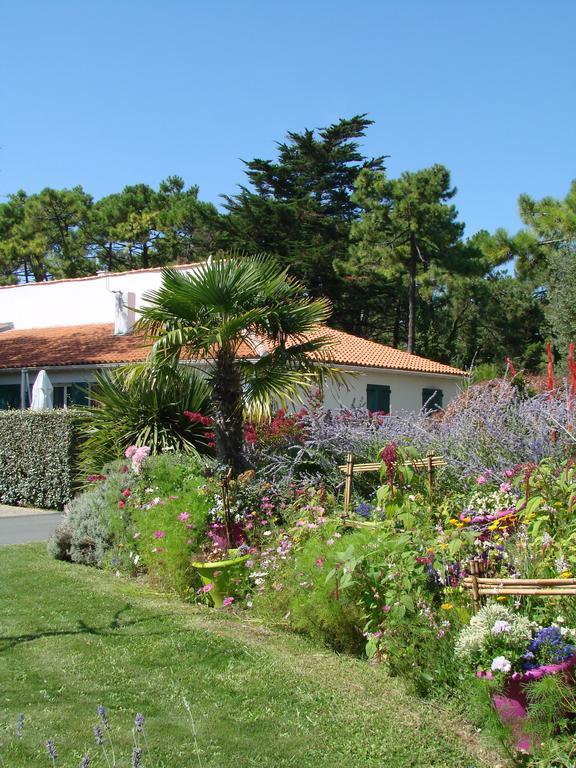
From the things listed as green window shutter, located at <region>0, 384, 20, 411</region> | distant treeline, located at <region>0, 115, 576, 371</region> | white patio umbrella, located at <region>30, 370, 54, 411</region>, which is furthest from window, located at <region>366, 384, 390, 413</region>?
green window shutter, located at <region>0, 384, 20, 411</region>

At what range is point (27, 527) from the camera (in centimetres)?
1373

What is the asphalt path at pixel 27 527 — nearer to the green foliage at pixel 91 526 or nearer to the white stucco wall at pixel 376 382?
the green foliage at pixel 91 526

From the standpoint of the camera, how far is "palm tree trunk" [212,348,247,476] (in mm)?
9312

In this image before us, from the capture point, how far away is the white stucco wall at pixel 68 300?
90.9 ft

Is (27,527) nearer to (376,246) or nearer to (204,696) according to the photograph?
(204,696)

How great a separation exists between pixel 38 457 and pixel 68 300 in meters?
14.6

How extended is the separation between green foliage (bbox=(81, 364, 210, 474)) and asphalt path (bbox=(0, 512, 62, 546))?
1.45 metres

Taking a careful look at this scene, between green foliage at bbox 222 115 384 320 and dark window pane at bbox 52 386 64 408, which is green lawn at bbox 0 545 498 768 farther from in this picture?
green foliage at bbox 222 115 384 320

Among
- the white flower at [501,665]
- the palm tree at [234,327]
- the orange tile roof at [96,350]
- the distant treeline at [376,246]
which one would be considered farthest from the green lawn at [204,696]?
the distant treeline at [376,246]

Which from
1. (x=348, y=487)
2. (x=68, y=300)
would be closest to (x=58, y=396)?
(x=68, y=300)

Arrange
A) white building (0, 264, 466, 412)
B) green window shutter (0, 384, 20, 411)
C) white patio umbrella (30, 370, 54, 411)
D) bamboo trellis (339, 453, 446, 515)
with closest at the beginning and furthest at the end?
bamboo trellis (339, 453, 446, 515) → white patio umbrella (30, 370, 54, 411) → white building (0, 264, 466, 412) → green window shutter (0, 384, 20, 411)

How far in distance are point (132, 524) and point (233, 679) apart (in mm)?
3793

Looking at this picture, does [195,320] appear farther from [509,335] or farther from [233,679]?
[509,335]

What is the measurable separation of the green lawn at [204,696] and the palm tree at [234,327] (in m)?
2.98
